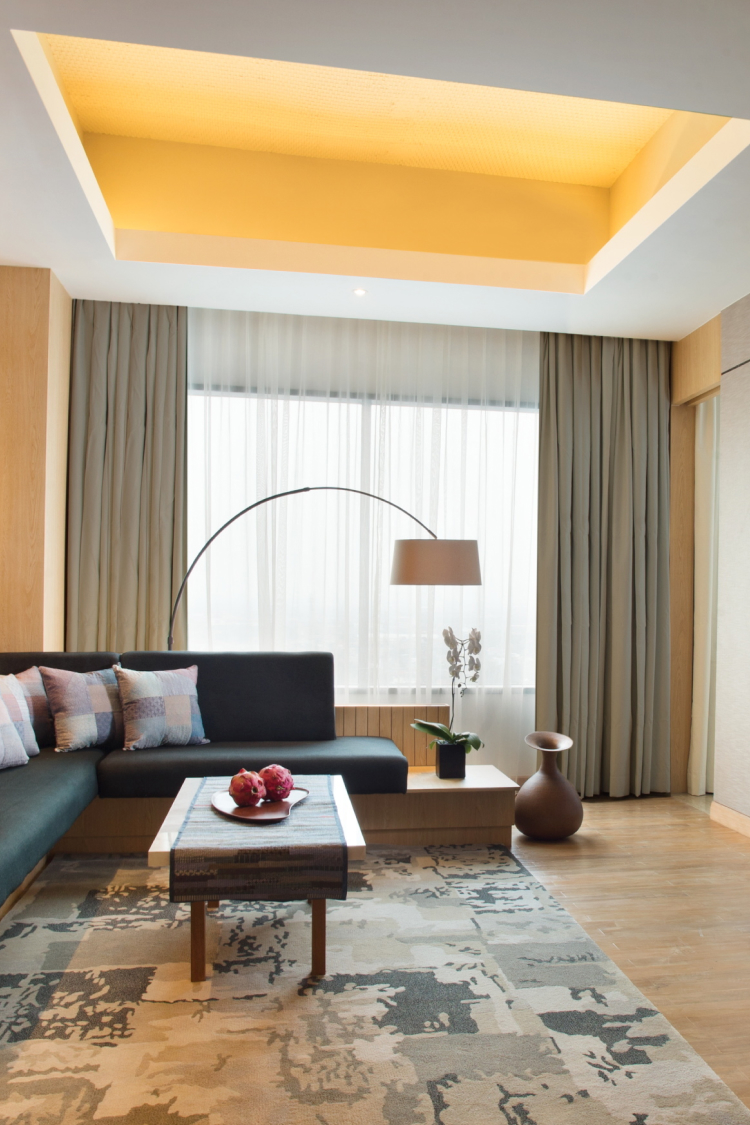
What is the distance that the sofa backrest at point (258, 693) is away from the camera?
376cm

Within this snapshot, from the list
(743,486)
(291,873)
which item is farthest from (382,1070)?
(743,486)

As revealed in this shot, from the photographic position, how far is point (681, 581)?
4.71 metres

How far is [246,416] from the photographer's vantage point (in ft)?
14.4

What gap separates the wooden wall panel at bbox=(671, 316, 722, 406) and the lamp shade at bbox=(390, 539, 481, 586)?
6.17ft

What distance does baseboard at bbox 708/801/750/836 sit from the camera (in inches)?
150

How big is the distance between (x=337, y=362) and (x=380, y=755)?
233 centimetres

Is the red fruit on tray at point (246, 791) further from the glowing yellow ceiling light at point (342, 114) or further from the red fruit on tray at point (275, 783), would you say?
the glowing yellow ceiling light at point (342, 114)

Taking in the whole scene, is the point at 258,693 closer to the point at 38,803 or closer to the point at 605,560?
the point at 38,803

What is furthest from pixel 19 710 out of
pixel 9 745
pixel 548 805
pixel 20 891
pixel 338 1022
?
pixel 548 805

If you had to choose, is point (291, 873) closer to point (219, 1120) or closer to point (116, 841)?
point (219, 1120)

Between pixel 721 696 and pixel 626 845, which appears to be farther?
pixel 721 696

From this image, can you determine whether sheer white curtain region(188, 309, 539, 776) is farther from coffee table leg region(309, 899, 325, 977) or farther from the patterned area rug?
coffee table leg region(309, 899, 325, 977)

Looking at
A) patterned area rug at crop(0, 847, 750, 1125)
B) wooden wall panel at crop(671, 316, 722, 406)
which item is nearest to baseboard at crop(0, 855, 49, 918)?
patterned area rug at crop(0, 847, 750, 1125)

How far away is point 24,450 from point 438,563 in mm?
2104
